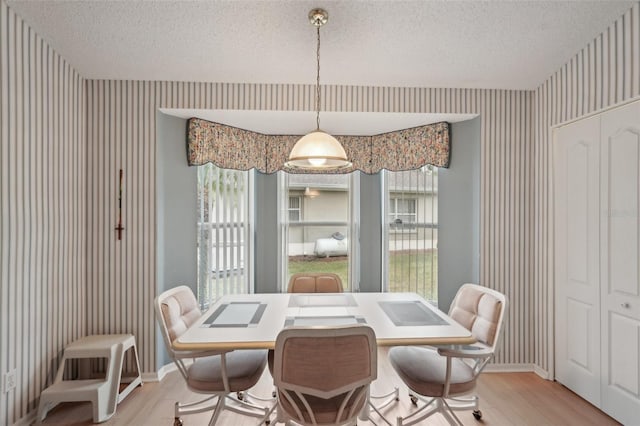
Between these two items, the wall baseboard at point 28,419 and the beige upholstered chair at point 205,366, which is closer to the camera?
the beige upholstered chair at point 205,366

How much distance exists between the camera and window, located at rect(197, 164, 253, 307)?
11.6ft

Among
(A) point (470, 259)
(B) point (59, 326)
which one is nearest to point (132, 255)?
(B) point (59, 326)

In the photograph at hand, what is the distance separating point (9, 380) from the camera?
2.05 m

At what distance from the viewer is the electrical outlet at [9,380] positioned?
2.02m

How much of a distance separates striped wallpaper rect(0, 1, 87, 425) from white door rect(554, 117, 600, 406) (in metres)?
3.99

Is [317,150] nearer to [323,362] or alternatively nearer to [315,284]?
[323,362]

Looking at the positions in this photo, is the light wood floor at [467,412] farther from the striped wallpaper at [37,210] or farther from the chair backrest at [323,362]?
the chair backrest at [323,362]

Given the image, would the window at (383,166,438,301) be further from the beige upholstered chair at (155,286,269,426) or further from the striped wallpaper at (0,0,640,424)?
the beige upholstered chair at (155,286,269,426)

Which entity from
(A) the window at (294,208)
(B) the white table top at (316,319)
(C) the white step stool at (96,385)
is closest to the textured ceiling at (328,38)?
(A) the window at (294,208)

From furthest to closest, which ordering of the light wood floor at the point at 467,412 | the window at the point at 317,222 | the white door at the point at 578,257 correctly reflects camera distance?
the window at the point at 317,222, the white door at the point at 578,257, the light wood floor at the point at 467,412

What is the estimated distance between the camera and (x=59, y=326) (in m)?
2.52

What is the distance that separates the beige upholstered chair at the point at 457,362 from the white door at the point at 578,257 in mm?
968

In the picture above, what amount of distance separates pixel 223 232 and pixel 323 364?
251 centimetres

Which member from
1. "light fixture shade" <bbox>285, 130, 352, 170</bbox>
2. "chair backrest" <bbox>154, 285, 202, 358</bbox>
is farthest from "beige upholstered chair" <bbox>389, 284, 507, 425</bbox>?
"chair backrest" <bbox>154, 285, 202, 358</bbox>
